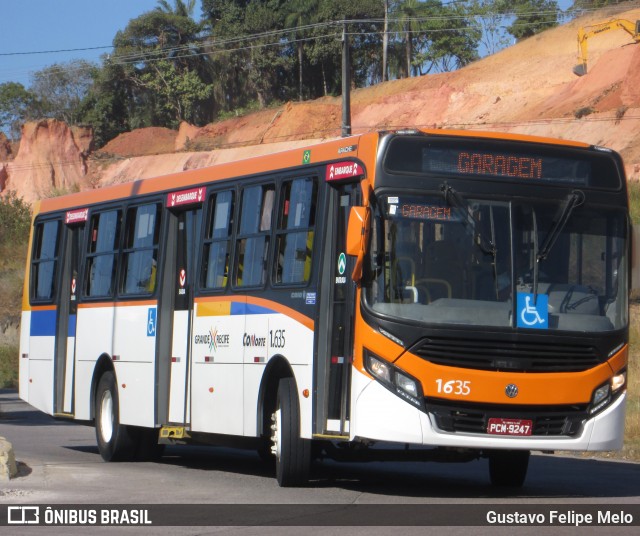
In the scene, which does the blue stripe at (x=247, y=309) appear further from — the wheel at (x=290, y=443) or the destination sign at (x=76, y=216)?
the destination sign at (x=76, y=216)

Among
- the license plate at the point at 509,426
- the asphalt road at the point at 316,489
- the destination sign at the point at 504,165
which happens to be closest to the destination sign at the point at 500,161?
the destination sign at the point at 504,165

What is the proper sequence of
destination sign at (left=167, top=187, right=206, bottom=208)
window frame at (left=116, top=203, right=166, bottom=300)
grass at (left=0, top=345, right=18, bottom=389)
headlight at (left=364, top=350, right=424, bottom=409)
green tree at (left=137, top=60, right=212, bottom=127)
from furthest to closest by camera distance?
1. green tree at (left=137, top=60, right=212, bottom=127)
2. grass at (left=0, top=345, right=18, bottom=389)
3. window frame at (left=116, top=203, right=166, bottom=300)
4. destination sign at (left=167, top=187, right=206, bottom=208)
5. headlight at (left=364, top=350, right=424, bottom=409)

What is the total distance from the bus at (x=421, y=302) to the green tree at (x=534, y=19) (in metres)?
83.2

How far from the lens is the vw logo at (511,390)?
37.0ft

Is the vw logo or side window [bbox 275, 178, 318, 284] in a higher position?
side window [bbox 275, 178, 318, 284]

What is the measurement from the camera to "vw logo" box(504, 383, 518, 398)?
1127 centimetres

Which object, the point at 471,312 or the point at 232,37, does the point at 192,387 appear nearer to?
the point at 471,312

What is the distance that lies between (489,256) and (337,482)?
3.39 metres

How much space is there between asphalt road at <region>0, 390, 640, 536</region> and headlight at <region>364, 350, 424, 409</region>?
93 cm

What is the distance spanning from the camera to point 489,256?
37.7 feet

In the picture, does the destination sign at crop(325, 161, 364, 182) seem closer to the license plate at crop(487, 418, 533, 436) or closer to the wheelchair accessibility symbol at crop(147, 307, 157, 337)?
the license plate at crop(487, 418, 533, 436)

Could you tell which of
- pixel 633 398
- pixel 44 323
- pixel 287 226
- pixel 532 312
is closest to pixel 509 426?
pixel 532 312

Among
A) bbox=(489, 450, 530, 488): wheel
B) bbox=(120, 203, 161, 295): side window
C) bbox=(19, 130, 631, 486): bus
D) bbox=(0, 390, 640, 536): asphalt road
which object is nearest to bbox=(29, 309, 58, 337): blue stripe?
bbox=(0, 390, 640, 536): asphalt road

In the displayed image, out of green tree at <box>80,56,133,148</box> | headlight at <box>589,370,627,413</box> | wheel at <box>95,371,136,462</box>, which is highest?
headlight at <box>589,370,627,413</box>
